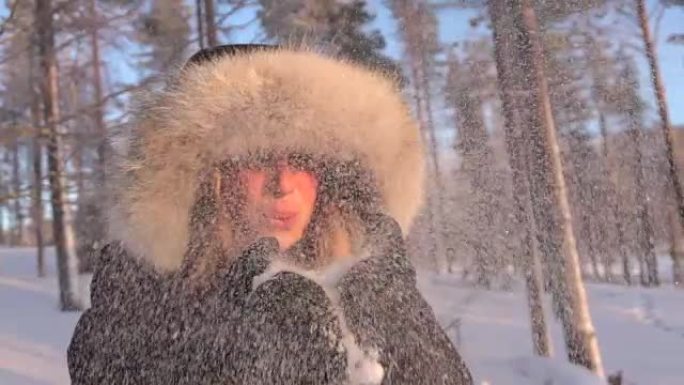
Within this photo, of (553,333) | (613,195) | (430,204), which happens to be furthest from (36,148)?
(613,195)

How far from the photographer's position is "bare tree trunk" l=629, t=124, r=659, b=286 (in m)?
2.00

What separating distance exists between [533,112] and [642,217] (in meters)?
0.46

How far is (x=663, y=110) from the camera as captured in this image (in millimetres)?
1888

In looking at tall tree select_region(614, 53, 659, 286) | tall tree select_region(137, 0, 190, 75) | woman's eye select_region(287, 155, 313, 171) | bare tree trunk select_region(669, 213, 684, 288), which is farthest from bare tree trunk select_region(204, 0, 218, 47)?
woman's eye select_region(287, 155, 313, 171)

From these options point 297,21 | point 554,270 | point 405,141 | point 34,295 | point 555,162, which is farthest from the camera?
point 34,295

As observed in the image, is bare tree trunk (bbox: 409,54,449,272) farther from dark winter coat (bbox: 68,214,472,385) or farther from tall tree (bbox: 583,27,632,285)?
dark winter coat (bbox: 68,214,472,385)

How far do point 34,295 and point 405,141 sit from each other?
11.9 m

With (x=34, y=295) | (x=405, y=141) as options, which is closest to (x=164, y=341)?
(x=405, y=141)

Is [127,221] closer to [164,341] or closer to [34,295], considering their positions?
[164,341]

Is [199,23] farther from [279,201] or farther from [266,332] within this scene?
[266,332]

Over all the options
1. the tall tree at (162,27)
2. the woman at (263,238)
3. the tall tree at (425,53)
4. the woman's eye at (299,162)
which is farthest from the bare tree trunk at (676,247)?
the tall tree at (162,27)

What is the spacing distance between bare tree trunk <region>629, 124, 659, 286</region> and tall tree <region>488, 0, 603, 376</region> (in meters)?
0.23

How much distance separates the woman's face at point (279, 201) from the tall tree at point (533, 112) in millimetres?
1012

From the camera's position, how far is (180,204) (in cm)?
129
